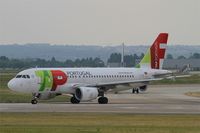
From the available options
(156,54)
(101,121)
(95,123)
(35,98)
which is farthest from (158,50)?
(95,123)

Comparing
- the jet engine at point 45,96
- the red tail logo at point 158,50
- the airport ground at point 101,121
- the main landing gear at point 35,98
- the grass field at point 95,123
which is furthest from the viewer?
the red tail logo at point 158,50

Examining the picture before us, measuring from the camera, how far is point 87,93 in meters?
58.8

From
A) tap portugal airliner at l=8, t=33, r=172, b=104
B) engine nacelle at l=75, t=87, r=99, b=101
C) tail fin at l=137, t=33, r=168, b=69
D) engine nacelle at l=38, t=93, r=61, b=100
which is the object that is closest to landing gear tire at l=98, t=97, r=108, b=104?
tap portugal airliner at l=8, t=33, r=172, b=104

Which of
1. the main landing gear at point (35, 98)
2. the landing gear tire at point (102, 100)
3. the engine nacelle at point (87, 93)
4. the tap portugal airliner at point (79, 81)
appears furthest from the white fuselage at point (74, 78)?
the landing gear tire at point (102, 100)

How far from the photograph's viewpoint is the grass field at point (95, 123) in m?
32.5

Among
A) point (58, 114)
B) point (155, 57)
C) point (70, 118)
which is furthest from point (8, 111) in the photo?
point (155, 57)

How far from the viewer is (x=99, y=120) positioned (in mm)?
38750

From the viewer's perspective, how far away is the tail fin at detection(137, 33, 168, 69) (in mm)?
67562

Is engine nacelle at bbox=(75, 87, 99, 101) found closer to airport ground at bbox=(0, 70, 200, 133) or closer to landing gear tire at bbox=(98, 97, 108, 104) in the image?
landing gear tire at bbox=(98, 97, 108, 104)

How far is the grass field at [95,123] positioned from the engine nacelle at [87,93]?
14.8m

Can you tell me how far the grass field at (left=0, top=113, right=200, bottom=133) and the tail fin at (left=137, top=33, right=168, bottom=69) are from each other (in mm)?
24392

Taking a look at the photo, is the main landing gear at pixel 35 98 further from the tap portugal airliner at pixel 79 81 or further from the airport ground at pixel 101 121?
the airport ground at pixel 101 121

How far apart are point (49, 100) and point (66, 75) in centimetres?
446

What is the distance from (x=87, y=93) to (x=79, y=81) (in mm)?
2365
